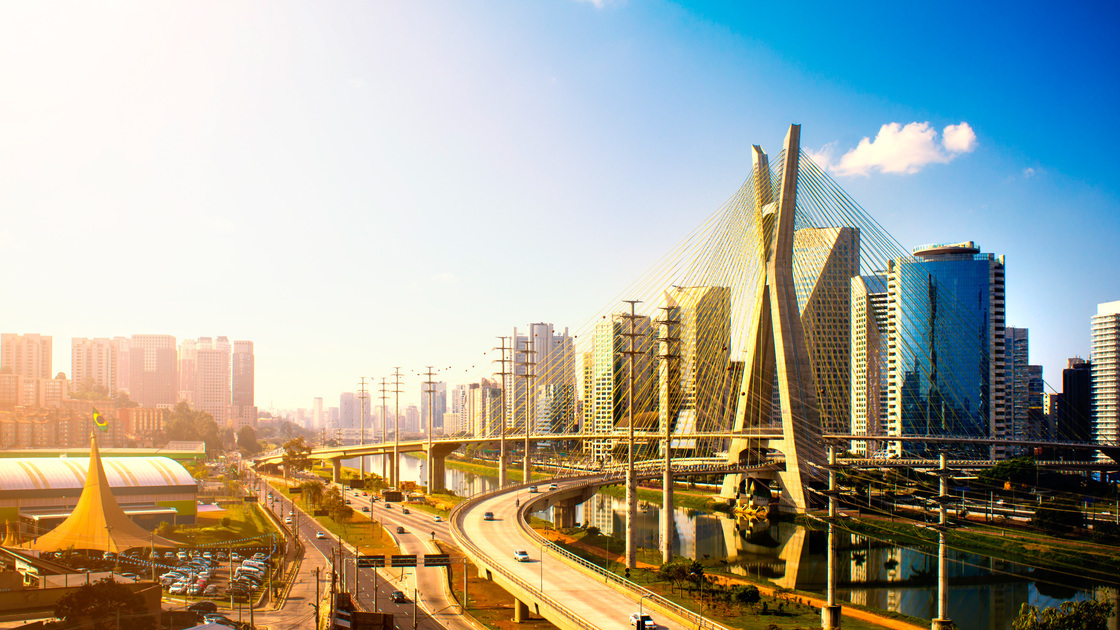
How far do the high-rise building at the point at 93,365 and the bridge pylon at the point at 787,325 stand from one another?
8847 cm

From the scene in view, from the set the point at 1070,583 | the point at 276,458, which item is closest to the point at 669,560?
the point at 1070,583

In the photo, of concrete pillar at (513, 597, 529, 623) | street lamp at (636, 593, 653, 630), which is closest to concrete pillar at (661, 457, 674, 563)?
concrete pillar at (513, 597, 529, 623)

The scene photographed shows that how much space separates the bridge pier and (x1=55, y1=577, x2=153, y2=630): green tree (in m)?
23.9

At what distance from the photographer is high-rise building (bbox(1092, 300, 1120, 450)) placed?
224ft

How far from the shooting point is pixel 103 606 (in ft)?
65.3

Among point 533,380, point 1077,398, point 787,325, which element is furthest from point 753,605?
point 1077,398

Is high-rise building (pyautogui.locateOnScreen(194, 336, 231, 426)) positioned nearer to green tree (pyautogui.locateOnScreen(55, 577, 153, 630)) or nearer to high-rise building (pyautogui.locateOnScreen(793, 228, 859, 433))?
high-rise building (pyautogui.locateOnScreen(793, 228, 859, 433))

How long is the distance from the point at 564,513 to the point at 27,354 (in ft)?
177

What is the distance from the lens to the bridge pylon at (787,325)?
40.1 metres

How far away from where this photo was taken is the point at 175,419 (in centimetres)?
9525

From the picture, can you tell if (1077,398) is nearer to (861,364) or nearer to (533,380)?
(861,364)

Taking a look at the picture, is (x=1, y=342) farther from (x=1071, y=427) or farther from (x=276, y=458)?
(x=1071, y=427)

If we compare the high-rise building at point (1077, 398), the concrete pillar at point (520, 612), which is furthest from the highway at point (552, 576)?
the high-rise building at point (1077, 398)

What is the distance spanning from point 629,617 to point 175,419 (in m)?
92.7
